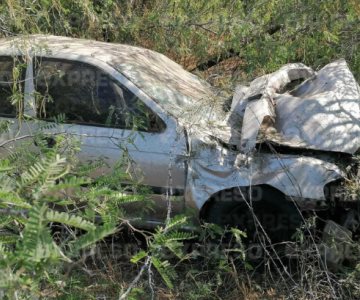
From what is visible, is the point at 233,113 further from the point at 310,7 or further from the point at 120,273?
the point at 310,7

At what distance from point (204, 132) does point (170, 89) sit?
576 millimetres

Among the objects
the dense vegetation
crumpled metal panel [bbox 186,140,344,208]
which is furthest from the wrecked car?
the dense vegetation

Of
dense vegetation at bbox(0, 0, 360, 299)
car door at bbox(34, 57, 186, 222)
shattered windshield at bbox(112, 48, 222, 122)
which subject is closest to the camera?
dense vegetation at bbox(0, 0, 360, 299)

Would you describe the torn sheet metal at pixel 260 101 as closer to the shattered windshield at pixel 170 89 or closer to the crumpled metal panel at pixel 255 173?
the crumpled metal panel at pixel 255 173

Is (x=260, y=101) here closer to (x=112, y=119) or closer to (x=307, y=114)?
(x=307, y=114)

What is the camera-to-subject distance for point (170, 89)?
15.4 feet

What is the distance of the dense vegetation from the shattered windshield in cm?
52

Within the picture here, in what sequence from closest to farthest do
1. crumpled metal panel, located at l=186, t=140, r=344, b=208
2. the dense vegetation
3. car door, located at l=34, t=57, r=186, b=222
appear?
1. the dense vegetation
2. crumpled metal panel, located at l=186, t=140, r=344, b=208
3. car door, located at l=34, t=57, r=186, b=222

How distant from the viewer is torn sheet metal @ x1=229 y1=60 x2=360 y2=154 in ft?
13.6

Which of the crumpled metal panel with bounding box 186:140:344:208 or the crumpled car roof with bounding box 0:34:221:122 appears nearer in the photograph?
the crumpled metal panel with bounding box 186:140:344:208

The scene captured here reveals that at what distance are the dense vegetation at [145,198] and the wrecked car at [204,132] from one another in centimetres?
26

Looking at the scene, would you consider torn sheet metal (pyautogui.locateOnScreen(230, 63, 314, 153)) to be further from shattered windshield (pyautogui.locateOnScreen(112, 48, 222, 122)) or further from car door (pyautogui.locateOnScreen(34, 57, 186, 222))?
car door (pyautogui.locateOnScreen(34, 57, 186, 222))

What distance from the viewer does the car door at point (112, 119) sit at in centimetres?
427

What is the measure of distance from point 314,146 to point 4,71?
7.71 feet
